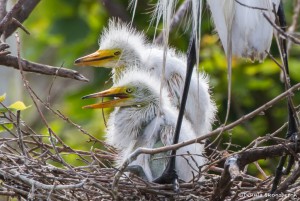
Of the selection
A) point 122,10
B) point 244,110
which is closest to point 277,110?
point 244,110

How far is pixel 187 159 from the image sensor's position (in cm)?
296

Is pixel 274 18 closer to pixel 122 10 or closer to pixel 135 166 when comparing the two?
pixel 135 166

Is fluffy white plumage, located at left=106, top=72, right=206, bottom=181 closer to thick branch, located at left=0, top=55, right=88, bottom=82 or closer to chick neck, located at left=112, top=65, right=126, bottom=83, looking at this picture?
chick neck, located at left=112, top=65, right=126, bottom=83

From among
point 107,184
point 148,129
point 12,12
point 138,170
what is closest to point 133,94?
point 148,129

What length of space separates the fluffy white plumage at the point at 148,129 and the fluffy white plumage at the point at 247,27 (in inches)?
17.0

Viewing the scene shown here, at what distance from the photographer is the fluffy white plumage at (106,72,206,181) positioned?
3059mm

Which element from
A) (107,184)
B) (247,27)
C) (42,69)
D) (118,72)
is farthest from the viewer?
(118,72)

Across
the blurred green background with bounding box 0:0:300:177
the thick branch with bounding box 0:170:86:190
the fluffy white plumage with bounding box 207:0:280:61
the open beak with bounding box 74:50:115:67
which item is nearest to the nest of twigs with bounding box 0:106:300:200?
the thick branch with bounding box 0:170:86:190

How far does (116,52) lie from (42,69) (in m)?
0.63

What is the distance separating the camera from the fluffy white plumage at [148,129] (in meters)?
3.06

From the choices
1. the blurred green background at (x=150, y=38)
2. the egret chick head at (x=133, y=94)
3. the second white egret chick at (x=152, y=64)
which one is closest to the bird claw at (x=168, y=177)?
the second white egret chick at (x=152, y=64)

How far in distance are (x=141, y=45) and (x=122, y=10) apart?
4.57ft

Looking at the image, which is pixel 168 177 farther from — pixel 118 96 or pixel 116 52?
pixel 116 52

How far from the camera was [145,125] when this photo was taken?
10.4ft
